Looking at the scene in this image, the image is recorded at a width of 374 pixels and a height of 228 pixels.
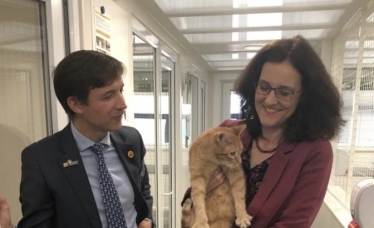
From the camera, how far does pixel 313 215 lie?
0.91 meters

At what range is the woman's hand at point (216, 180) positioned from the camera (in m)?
1.10

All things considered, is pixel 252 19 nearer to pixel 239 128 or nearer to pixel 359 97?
pixel 359 97

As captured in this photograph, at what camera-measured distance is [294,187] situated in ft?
3.05

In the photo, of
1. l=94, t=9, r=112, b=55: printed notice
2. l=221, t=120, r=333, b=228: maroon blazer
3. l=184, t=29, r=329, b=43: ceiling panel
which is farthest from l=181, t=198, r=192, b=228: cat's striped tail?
l=184, t=29, r=329, b=43: ceiling panel

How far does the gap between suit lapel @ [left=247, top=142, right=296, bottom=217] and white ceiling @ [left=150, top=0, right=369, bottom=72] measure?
133 cm

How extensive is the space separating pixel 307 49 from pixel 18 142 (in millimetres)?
1094

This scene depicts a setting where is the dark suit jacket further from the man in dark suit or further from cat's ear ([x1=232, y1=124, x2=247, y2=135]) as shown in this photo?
cat's ear ([x1=232, y1=124, x2=247, y2=135])

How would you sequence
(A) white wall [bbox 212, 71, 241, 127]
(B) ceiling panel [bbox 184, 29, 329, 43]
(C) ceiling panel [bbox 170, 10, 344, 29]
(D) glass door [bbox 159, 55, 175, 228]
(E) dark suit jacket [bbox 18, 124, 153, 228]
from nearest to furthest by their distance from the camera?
(E) dark suit jacket [bbox 18, 124, 153, 228], (C) ceiling panel [bbox 170, 10, 344, 29], (B) ceiling panel [bbox 184, 29, 329, 43], (D) glass door [bbox 159, 55, 175, 228], (A) white wall [bbox 212, 71, 241, 127]

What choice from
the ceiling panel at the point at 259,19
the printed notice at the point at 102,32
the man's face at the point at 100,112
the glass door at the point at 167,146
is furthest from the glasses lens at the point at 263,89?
the glass door at the point at 167,146

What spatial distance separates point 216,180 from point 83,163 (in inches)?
19.0

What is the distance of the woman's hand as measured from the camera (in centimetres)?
110

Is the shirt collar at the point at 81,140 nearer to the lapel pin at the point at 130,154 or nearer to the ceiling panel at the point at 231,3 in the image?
the lapel pin at the point at 130,154

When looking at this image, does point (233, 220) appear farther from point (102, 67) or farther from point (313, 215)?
point (102, 67)

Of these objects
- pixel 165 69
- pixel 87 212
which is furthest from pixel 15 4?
pixel 165 69
